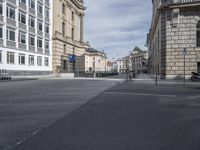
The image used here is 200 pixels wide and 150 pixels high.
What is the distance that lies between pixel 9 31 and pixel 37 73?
9919mm

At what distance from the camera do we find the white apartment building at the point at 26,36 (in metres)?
35.2

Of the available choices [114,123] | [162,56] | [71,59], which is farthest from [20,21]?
[114,123]

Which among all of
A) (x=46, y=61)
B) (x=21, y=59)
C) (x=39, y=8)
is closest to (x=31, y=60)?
(x=21, y=59)

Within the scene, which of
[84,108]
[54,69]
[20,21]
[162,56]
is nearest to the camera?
[84,108]

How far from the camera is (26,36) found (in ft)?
134

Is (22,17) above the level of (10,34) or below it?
above

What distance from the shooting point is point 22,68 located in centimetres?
3953

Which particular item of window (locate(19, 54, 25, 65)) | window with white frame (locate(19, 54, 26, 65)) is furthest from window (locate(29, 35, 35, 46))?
window (locate(19, 54, 25, 65))

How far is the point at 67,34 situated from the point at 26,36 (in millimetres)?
14551

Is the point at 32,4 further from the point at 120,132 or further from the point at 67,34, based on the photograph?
the point at 120,132

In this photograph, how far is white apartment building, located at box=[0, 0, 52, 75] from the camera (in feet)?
116

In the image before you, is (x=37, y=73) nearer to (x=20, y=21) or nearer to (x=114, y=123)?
(x=20, y=21)

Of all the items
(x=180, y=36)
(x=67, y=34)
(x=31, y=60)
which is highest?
(x=67, y=34)

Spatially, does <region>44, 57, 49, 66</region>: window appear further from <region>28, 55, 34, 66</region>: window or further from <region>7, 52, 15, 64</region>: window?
<region>7, 52, 15, 64</region>: window
